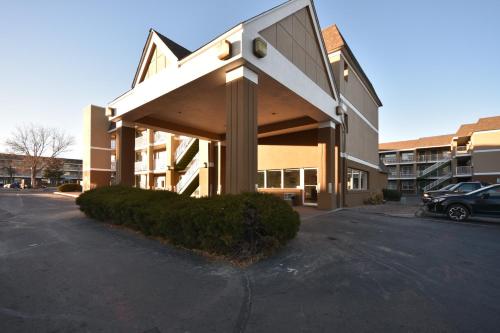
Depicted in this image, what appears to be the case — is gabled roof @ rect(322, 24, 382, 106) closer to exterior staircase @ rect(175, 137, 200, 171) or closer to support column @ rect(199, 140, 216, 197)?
support column @ rect(199, 140, 216, 197)

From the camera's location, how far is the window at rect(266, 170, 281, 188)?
1767cm

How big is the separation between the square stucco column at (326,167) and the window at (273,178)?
4268 millimetres

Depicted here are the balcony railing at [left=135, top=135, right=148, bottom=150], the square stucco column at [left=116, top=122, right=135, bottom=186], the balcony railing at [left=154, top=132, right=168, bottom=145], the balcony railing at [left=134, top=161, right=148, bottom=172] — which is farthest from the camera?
the balcony railing at [left=135, top=135, right=148, bottom=150]

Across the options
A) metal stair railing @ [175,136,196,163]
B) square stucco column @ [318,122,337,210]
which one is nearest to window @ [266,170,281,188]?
square stucco column @ [318,122,337,210]

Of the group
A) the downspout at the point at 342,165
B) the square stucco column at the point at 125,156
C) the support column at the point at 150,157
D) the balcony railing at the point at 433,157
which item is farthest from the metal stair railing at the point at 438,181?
the square stucco column at the point at 125,156

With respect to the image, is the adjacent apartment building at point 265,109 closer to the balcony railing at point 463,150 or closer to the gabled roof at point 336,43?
the gabled roof at point 336,43

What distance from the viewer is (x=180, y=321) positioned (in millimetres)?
3074

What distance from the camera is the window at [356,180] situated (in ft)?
59.6

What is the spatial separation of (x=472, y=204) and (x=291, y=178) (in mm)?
9366

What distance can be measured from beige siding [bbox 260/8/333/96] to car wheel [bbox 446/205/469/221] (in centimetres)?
804

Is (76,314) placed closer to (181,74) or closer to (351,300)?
(351,300)

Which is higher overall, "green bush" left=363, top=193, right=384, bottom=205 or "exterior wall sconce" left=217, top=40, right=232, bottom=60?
"exterior wall sconce" left=217, top=40, right=232, bottom=60

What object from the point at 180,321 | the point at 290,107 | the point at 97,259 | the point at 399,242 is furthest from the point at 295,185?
the point at 180,321

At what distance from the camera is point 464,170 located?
123 feet
